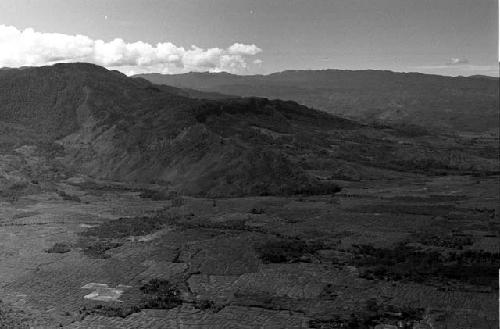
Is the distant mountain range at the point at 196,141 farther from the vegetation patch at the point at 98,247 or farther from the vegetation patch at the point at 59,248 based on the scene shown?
the vegetation patch at the point at 59,248

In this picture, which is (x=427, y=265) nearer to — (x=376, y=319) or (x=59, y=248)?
(x=376, y=319)

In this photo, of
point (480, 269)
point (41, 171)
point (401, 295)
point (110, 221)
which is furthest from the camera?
point (41, 171)

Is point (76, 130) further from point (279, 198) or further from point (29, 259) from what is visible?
point (29, 259)

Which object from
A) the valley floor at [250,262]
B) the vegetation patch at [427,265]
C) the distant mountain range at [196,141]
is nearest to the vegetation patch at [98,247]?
the valley floor at [250,262]

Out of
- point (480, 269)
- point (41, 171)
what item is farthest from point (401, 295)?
point (41, 171)

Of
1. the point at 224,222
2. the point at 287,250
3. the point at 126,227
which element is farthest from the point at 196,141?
the point at 287,250
